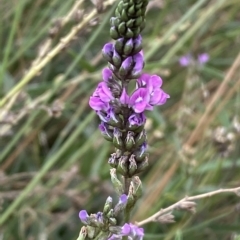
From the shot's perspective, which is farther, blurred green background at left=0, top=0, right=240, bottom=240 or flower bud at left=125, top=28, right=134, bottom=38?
blurred green background at left=0, top=0, right=240, bottom=240

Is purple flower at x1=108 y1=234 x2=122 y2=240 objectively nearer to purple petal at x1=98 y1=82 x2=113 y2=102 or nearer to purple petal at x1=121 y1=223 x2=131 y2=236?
purple petal at x1=121 y1=223 x2=131 y2=236

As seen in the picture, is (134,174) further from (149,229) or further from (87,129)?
(87,129)

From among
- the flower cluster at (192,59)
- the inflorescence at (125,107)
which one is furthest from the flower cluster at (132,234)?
the flower cluster at (192,59)

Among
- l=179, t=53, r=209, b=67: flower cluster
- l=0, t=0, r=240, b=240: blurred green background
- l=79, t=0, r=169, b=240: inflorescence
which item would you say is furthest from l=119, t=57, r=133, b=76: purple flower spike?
l=179, t=53, r=209, b=67: flower cluster

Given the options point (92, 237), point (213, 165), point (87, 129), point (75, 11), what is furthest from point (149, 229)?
point (92, 237)

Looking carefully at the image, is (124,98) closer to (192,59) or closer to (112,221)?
(112,221)

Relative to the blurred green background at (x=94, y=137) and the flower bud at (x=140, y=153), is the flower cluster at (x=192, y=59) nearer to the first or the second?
the blurred green background at (x=94, y=137)

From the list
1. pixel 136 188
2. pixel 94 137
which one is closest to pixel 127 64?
pixel 136 188
